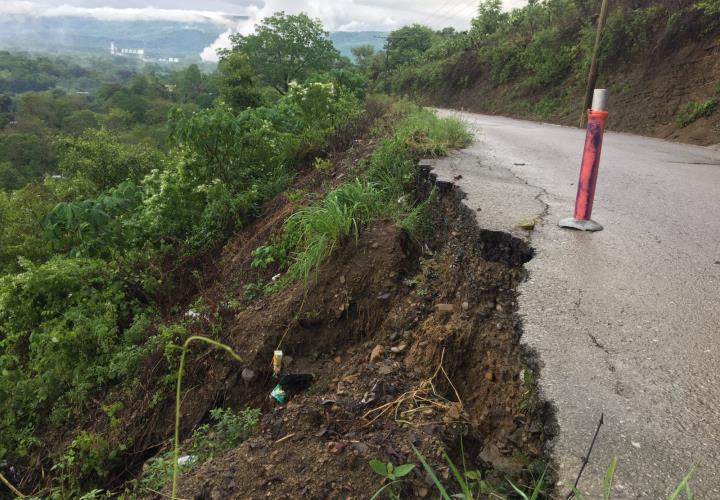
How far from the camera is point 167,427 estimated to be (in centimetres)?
342

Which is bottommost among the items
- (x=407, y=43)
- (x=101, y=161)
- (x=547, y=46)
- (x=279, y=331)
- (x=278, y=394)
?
(x=101, y=161)

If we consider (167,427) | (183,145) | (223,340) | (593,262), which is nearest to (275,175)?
(183,145)

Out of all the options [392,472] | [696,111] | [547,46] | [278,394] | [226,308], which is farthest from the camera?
[547,46]

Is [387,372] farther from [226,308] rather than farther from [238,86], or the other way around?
[238,86]

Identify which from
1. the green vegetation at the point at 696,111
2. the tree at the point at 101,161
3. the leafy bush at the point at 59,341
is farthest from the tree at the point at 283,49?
the leafy bush at the point at 59,341

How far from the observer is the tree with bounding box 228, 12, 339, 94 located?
1551 inches

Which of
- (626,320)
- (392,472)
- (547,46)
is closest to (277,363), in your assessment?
(392,472)

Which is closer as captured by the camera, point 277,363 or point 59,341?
point 277,363

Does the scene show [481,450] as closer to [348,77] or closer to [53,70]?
[348,77]

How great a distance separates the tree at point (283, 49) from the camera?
3941 centimetres

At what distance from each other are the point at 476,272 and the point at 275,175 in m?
4.39

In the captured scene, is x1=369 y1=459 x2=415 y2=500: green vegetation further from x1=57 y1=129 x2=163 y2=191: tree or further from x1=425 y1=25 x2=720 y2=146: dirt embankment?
x1=57 y1=129 x2=163 y2=191: tree

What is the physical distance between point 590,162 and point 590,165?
0.02 metres

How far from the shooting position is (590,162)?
3.53 m
